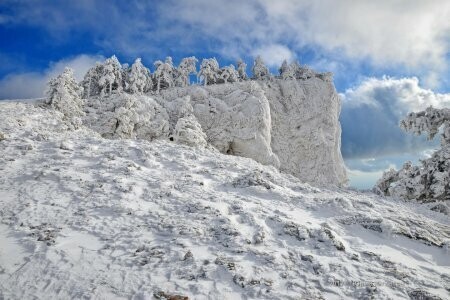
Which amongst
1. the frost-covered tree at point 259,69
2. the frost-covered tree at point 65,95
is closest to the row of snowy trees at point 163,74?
the frost-covered tree at point 259,69

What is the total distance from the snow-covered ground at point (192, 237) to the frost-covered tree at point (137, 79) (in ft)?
143

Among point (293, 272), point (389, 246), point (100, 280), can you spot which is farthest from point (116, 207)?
point (389, 246)

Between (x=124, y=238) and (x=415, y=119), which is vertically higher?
(x=415, y=119)

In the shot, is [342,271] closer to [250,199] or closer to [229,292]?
[229,292]

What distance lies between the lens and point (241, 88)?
59.2 m

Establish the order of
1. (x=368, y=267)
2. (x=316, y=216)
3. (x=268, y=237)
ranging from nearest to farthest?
(x=368, y=267) → (x=268, y=237) → (x=316, y=216)

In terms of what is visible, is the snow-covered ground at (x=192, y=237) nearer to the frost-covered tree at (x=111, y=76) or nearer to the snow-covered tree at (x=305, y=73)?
the frost-covered tree at (x=111, y=76)

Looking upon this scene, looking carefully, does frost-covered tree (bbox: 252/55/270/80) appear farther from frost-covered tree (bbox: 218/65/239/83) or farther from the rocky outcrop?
frost-covered tree (bbox: 218/65/239/83)

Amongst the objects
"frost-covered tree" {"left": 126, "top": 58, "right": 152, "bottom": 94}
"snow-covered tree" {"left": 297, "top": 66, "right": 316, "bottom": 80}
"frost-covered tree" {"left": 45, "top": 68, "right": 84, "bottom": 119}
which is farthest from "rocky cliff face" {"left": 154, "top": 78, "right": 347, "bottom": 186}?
"frost-covered tree" {"left": 45, "top": 68, "right": 84, "bottom": 119}

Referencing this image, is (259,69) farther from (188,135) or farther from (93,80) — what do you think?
(188,135)

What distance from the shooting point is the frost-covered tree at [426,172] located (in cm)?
1978

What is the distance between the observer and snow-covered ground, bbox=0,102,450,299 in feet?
25.7

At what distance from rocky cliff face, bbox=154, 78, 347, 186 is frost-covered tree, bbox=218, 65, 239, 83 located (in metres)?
5.82

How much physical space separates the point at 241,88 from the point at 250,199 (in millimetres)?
47355
